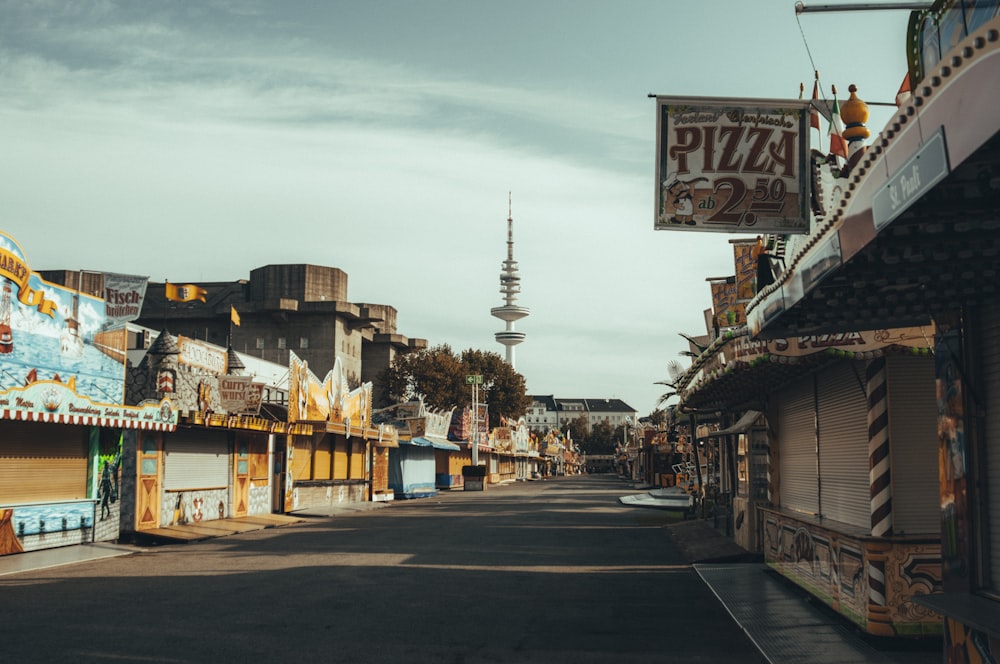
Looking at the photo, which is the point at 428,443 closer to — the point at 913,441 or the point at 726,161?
the point at 913,441

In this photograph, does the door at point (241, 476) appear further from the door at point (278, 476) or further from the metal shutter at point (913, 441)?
the metal shutter at point (913, 441)

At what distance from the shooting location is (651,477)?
7488cm

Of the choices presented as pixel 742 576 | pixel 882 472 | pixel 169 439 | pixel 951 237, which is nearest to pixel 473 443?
pixel 169 439

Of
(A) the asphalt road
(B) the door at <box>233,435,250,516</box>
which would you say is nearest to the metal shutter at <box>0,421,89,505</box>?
(A) the asphalt road

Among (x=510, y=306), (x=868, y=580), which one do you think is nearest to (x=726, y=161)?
(x=868, y=580)

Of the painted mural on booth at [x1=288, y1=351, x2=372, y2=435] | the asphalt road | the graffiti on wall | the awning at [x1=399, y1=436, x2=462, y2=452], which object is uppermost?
the painted mural on booth at [x1=288, y1=351, x2=372, y2=435]

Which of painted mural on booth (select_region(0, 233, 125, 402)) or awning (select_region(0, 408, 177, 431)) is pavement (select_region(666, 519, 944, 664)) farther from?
painted mural on booth (select_region(0, 233, 125, 402))

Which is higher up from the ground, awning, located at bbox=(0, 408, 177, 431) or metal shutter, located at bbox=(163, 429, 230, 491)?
awning, located at bbox=(0, 408, 177, 431)

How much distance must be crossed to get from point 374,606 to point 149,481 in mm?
12404

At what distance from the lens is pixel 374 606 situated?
1223cm

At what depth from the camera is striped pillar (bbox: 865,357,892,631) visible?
→ 9.95 m

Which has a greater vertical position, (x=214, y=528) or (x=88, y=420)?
(x=88, y=420)

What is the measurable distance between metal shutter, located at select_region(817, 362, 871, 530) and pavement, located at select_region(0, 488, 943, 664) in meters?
1.35

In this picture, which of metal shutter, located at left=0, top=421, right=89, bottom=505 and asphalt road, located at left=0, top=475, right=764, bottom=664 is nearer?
asphalt road, located at left=0, top=475, right=764, bottom=664
